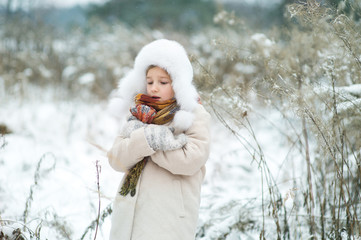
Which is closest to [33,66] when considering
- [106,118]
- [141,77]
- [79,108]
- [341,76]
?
[79,108]

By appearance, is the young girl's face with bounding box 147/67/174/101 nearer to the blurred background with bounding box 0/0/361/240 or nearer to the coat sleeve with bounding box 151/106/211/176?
the coat sleeve with bounding box 151/106/211/176

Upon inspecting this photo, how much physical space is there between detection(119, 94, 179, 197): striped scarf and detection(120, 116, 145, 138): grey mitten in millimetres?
24

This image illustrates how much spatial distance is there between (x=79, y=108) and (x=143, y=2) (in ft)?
31.7

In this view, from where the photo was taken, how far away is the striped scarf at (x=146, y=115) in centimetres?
164

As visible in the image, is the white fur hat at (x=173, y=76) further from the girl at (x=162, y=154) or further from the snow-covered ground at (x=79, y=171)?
the snow-covered ground at (x=79, y=171)

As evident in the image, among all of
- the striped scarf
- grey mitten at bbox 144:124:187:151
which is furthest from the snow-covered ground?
grey mitten at bbox 144:124:187:151

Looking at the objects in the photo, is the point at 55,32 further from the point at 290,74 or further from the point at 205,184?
the point at 290,74

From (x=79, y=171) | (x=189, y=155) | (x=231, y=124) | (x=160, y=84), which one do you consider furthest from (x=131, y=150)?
(x=79, y=171)

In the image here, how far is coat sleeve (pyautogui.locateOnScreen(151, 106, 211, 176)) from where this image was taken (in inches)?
61.4

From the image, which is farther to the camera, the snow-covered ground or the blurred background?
the snow-covered ground

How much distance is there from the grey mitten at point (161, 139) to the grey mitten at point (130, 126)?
8 cm

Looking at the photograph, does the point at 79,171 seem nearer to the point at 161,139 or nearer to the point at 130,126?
the point at 130,126

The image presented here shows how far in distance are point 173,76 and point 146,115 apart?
0.86 ft

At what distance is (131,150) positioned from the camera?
1.58 m
